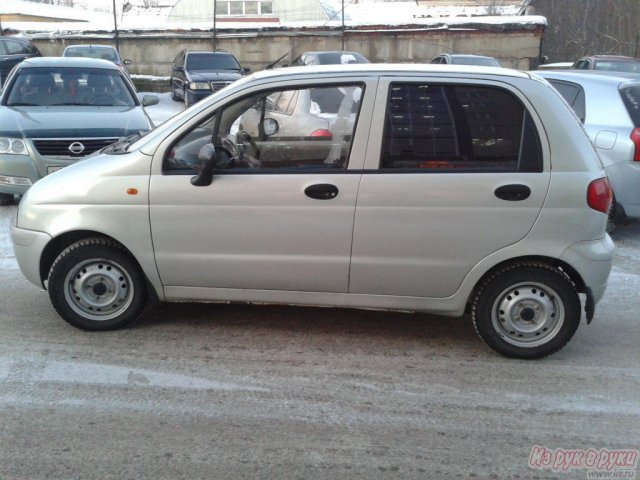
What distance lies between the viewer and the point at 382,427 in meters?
3.66

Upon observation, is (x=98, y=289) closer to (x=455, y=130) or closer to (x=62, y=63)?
(x=455, y=130)

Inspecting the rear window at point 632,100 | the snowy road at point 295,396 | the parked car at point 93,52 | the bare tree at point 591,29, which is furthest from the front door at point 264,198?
the bare tree at point 591,29

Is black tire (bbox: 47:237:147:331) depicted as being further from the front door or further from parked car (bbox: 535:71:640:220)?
parked car (bbox: 535:71:640:220)

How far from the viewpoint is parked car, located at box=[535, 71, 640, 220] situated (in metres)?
6.96

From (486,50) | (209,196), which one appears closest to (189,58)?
(486,50)

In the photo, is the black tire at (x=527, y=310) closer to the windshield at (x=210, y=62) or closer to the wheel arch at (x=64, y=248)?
the wheel arch at (x=64, y=248)

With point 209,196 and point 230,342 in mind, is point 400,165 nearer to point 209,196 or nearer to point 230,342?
point 209,196

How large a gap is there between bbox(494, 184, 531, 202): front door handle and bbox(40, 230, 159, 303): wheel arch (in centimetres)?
238

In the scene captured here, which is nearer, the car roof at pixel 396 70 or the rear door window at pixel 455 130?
the rear door window at pixel 455 130

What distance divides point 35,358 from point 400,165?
2620 millimetres

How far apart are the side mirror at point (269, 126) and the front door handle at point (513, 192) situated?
1493 millimetres

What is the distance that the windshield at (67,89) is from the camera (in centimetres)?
848

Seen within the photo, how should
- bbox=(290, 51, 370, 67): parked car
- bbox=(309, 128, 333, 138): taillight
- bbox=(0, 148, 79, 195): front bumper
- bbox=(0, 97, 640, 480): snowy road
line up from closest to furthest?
bbox=(0, 97, 640, 480): snowy road → bbox=(309, 128, 333, 138): taillight → bbox=(0, 148, 79, 195): front bumper → bbox=(290, 51, 370, 67): parked car

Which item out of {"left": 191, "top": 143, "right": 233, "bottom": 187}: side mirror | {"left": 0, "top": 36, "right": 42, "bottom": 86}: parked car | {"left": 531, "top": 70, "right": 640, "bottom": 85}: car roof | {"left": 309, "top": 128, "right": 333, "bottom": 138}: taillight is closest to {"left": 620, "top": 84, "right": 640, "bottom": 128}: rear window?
{"left": 531, "top": 70, "right": 640, "bottom": 85}: car roof
